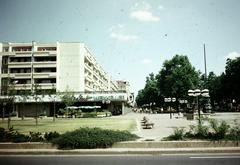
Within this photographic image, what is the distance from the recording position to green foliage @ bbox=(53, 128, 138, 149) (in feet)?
42.4

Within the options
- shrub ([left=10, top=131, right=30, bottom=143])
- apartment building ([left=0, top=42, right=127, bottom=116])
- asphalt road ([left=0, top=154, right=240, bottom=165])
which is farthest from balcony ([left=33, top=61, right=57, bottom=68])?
asphalt road ([left=0, top=154, right=240, bottom=165])

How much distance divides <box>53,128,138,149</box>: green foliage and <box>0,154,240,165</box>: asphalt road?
4.27 feet

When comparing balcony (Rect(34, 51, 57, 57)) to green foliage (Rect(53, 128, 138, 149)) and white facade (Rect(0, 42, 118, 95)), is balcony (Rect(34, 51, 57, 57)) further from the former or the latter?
green foliage (Rect(53, 128, 138, 149))

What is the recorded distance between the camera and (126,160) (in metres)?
10.7

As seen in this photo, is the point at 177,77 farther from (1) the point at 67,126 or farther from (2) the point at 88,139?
(2) the point at 88,139

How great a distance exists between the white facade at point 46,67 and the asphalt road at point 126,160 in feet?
200

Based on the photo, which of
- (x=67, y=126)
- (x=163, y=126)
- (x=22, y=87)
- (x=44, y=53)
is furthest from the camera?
(x=44, y=53)

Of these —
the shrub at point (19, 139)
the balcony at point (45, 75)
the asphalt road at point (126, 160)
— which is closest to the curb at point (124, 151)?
the asphalt road at point (126, 160)

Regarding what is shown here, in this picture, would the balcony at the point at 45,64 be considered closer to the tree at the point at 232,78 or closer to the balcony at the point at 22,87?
the balcony at the point at 22,87

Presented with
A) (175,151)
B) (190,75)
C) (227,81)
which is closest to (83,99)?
(190,75)

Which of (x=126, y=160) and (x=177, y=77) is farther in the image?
(x=177, y=77)

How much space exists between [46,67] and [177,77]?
3576 cm

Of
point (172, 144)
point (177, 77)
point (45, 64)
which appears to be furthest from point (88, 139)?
point (177, 77)

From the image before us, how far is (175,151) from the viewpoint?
1202 centimetres
